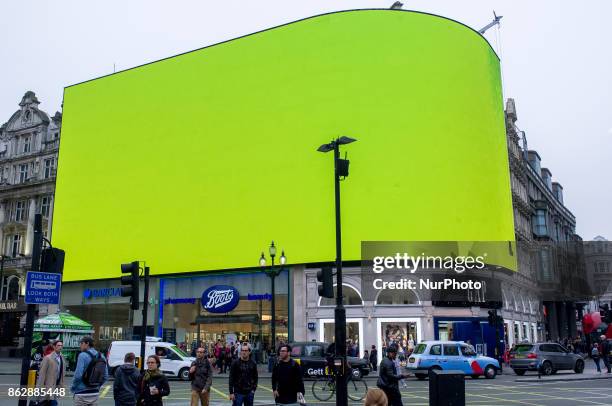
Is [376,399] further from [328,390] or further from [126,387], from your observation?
[328,390]

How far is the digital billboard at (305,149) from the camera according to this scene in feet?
139

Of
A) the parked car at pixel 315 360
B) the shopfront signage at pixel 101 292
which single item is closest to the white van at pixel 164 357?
the parked car at pixel 315 360

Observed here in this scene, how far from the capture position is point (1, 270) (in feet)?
181

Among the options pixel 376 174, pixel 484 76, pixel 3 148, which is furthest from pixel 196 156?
pixel 3 148

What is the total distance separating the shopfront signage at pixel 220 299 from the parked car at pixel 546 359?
19.7m

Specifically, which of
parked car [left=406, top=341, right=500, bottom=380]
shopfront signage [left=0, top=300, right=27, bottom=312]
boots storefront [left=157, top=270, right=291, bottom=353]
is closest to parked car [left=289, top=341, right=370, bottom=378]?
parked car [left=406, top=341, right=500, bottom=380]

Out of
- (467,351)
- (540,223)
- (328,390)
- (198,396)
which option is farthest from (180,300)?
(540,223)

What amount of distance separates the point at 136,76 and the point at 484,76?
2917 cm

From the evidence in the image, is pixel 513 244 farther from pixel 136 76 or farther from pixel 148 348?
pixel 136 76

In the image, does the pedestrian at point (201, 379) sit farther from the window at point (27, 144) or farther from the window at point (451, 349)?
the window at point (27, 144)

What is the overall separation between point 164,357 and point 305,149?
60.7 feet

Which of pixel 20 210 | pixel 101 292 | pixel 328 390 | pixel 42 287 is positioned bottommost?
pixel 328 390

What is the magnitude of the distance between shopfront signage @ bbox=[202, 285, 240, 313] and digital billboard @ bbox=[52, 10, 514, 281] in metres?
1.66

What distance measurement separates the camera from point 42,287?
1209cm
